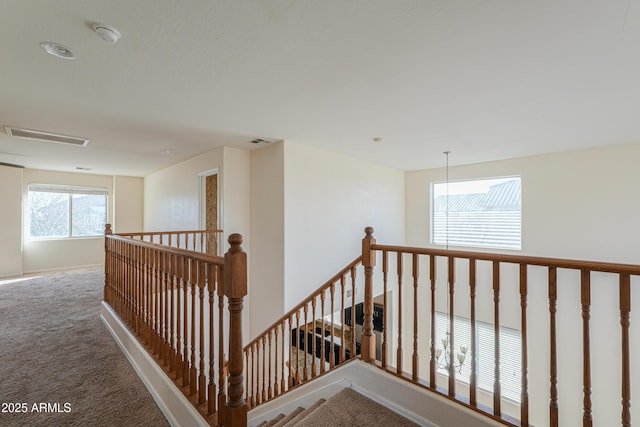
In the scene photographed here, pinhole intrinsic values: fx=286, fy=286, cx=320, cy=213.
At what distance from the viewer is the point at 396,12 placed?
1.51 m

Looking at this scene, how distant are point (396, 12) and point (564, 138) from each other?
3.58m

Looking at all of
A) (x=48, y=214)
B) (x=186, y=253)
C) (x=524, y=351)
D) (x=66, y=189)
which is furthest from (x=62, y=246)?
(x=524, y=351)

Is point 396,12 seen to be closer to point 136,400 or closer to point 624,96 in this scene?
point 624,96

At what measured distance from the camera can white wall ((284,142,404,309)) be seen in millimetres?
4109

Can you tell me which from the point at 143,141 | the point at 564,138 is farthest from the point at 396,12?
the point at 143,141

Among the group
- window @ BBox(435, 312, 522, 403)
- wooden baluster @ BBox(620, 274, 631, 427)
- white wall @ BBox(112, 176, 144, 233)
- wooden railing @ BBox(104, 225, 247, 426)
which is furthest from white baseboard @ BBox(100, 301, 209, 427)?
white wall @ BBox(112, 176, 144, 233)

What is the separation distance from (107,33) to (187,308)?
1677 mm

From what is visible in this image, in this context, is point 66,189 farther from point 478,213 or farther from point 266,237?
point 478,213

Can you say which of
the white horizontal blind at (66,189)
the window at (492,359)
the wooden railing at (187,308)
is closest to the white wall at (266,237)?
the wooden railing at (187,308)

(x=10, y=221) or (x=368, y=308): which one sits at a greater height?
(x=10, y=221)

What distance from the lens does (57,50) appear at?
179cm

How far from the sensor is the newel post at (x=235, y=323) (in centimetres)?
141

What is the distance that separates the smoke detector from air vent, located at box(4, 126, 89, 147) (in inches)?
115

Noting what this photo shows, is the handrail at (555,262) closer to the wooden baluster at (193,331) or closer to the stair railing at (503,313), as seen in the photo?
the stair railing at (503,313)
